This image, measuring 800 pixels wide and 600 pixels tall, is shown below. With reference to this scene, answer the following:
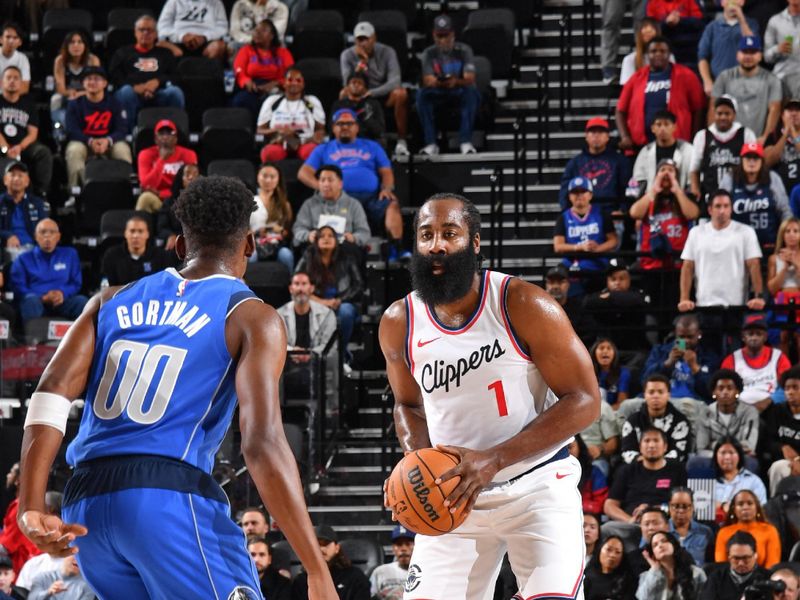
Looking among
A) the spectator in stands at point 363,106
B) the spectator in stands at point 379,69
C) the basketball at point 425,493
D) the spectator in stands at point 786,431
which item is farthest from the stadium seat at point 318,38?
the basketball at point 425,493

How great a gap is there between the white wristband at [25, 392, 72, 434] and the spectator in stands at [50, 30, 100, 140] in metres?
13.0

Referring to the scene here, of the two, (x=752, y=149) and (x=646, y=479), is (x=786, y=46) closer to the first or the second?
(x=752, y=149)

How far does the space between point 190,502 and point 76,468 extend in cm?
44

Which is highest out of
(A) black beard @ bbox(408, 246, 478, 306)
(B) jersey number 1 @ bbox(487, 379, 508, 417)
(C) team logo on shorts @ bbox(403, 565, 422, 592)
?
(A) black beard @ bbox(408, 246, 478, 306)

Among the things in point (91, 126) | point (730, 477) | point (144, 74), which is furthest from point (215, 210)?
point (144, 74)

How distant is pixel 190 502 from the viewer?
4.64 m

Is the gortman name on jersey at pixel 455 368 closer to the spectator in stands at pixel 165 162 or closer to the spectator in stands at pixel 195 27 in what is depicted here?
the spectator in stands at pixel 165 162

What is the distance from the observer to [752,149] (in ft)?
46.5

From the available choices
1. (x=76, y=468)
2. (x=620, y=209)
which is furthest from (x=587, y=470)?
(x=76, y=468)

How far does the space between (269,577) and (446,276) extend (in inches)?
231

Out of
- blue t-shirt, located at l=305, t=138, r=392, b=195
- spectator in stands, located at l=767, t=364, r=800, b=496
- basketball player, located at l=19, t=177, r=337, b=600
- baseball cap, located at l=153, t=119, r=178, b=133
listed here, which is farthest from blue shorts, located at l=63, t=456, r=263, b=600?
baseball cap, located at l=153, t=119, r=178, b=133

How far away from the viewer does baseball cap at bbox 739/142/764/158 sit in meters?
14.1

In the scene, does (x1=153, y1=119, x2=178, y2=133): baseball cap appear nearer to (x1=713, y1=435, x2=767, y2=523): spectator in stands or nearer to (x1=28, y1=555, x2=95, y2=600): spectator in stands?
(x1=28, y1=555, x2=95, y2=600): spectator in stands

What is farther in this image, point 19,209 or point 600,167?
point 19,209
